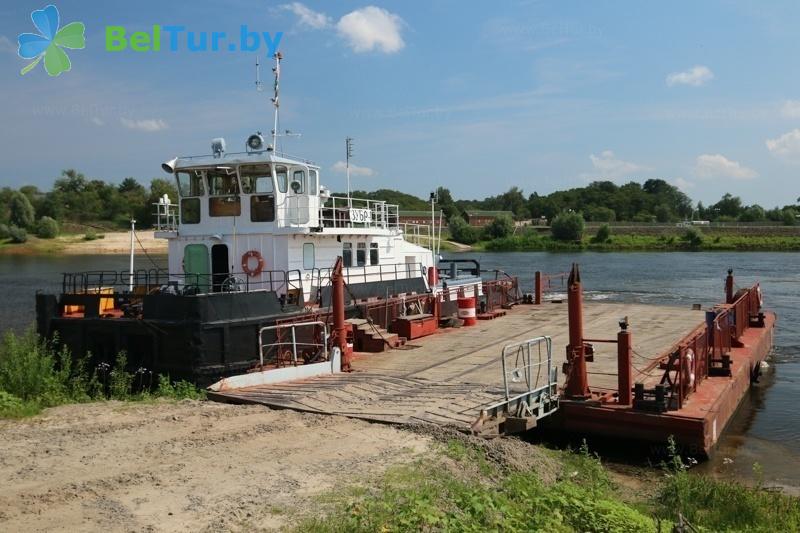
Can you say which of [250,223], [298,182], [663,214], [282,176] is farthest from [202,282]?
[663,214]

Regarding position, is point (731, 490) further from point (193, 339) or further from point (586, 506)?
point (193, 339)

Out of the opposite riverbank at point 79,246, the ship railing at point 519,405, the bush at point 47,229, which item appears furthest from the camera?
the bush at point 47,229

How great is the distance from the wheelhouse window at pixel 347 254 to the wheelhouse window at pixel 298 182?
232 cm

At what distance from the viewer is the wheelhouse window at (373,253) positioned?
A: 19.9 meters

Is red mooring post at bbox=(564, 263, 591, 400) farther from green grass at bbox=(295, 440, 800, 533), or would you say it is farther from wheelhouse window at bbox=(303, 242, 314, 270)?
wheelhouse window at bbox=(303, 242, 314, 270)

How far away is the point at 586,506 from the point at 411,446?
91.7 inches

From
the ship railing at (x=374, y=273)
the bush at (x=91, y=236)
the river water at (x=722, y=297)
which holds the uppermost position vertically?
the bush at (x=91, y=236)

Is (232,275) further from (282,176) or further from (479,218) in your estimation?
(479,218)

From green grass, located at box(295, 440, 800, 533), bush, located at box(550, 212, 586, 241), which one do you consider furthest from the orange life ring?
bush, located at box(550, 212, 586, 241)

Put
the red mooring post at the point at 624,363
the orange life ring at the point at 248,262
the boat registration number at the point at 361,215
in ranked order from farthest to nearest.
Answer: the boat registration number at the point at 361,215 → the orange life ring at the point at 248,262 → the red mooring post at the point at 624,363

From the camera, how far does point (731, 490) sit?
8.68 m

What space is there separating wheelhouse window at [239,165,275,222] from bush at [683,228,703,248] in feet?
267

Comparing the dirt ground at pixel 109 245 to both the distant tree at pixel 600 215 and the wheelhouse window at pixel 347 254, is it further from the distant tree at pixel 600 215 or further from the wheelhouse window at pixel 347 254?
the distant tree at pixel 600 215

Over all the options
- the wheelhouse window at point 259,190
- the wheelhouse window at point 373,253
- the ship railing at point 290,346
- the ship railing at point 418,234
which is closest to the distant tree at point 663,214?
the ship railing at point 418,234
